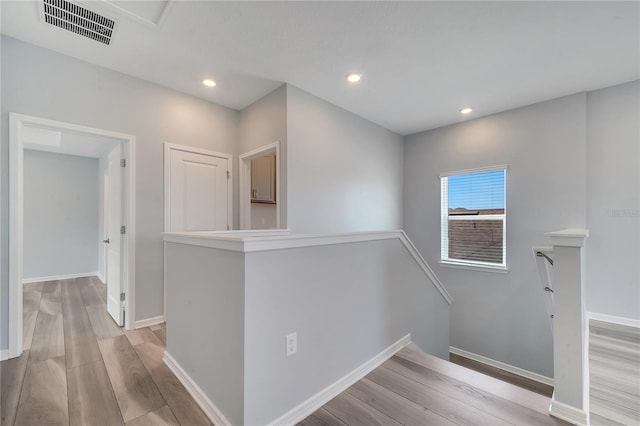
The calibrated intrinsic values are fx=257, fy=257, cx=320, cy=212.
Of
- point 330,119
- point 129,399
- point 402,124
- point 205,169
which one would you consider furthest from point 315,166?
point 129,399

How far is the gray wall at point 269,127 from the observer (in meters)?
3.00

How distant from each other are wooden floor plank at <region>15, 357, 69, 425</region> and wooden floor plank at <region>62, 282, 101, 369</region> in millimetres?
110

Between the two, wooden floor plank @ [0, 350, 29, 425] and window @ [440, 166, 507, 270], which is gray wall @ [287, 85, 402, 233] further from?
wooden floor plank @ [0, 350, 29, 425]

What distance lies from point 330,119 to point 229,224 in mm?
2027

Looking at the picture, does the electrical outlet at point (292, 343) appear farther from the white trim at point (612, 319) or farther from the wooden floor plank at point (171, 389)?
the white trim at point (612, 319)

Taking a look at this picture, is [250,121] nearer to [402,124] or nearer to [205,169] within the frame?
[205,169]

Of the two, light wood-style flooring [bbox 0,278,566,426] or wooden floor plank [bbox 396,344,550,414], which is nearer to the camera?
light wood-style flooring [bbox 0,278,566,426]

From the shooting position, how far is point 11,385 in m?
1.82

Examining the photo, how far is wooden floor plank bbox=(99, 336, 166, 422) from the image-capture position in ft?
5.33

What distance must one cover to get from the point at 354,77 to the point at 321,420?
3.06 m

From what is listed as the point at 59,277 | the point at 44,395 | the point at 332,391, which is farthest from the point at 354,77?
the point at 59,277

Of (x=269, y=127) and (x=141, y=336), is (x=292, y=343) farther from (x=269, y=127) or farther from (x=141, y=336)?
(x=269, y=127)

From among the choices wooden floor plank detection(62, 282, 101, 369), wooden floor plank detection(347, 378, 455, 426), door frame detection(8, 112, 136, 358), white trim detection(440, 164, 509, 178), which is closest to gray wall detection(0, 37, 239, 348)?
door frame detection(8, 112, 136, 358)

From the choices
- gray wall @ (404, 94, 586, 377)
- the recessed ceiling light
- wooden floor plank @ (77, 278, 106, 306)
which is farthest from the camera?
wooden floor plank @ (77, 278, 106, 306)
